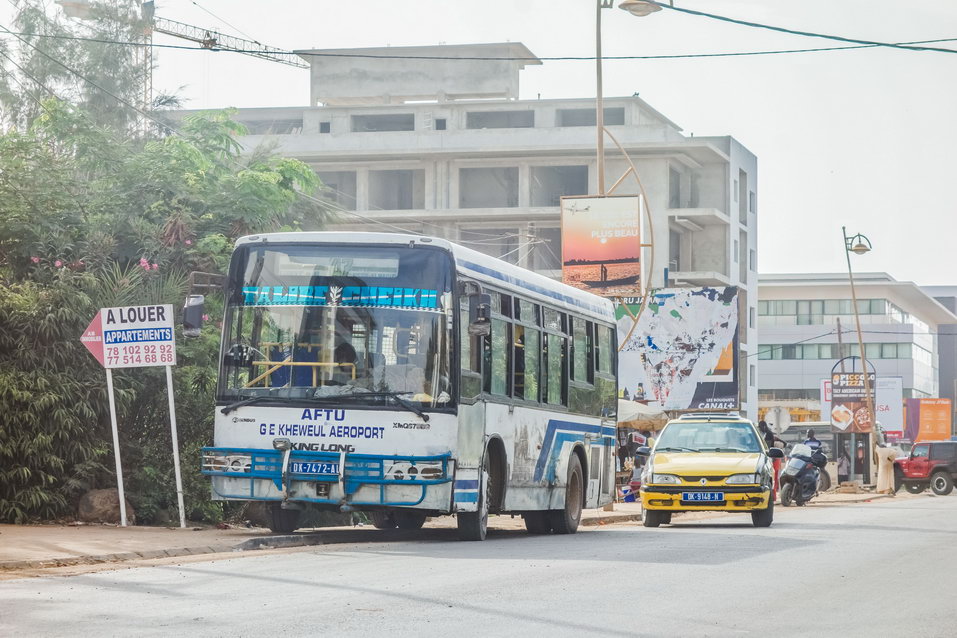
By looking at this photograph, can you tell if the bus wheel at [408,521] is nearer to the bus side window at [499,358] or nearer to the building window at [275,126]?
the bus side window at [499,358]

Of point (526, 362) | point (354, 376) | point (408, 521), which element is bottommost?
point (408, 521)

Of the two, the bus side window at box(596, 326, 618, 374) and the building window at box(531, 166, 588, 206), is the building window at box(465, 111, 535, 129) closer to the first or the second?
the building window at box(531, 166, 588, 206)

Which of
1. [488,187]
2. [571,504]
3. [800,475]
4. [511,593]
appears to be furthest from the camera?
[488,187]

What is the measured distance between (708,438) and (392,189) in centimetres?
5610

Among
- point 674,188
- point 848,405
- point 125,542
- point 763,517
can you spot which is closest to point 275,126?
point 674,188

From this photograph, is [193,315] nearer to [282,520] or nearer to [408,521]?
[282,520]

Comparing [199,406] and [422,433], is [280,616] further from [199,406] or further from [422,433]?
[199,406]

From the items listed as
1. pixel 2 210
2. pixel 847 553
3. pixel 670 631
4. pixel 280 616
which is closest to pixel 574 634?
pixel 670 631

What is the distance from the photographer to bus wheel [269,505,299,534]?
18.5 meters

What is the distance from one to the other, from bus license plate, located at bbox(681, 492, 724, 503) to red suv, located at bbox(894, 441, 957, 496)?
30476 millimetres

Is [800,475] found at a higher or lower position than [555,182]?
lower

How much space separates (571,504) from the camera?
21.6m

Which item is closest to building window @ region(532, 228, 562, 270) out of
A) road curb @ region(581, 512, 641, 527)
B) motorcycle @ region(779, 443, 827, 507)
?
motorcycle @ region(779, 443, 827, 507)

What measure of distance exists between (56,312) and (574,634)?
40.1ft
